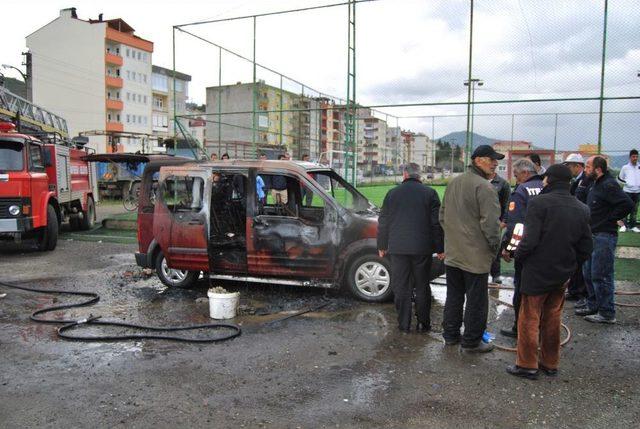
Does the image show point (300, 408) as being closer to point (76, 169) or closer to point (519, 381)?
point (519, 381)

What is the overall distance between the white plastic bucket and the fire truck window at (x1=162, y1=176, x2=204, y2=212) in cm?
161

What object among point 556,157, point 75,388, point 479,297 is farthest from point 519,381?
point 556,157

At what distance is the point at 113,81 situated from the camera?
6169 centimetres

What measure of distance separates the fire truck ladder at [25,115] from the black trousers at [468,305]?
37.7 ft

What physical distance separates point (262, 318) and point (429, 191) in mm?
2509

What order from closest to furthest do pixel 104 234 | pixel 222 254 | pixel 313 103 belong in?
pixel 222 254, pixel 104 234, pixel 313 103

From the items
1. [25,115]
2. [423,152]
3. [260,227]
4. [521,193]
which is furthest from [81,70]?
[521,193]

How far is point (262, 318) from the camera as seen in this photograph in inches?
252

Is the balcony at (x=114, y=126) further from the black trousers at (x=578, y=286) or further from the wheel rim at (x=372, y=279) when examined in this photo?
the black trousers at (x=578, y=286)

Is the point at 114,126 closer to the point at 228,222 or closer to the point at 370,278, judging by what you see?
the point at 228,222

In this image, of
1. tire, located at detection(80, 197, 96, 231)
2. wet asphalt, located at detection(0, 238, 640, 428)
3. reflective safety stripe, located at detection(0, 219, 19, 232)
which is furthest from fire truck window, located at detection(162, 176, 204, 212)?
tire, located at detection(80, 197, 96, 231)

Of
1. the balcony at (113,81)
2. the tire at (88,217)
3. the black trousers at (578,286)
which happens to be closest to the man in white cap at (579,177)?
the black trousers at (578,286)

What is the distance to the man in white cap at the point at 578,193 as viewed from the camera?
651 centimetres

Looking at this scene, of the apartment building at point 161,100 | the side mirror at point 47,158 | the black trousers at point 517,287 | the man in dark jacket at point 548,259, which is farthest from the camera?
the apartment building at point 161,100
